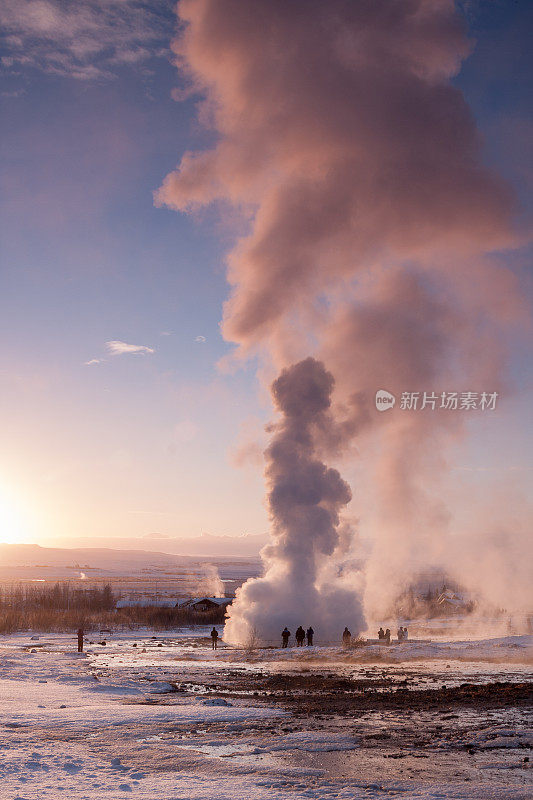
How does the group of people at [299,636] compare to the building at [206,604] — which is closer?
the group of people at [299,636]

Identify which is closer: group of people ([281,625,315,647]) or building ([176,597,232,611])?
group of people ([281,625,315,647])

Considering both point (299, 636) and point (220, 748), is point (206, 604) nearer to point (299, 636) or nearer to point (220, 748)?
point (299, 636)

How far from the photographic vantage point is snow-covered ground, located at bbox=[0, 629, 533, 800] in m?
9.94

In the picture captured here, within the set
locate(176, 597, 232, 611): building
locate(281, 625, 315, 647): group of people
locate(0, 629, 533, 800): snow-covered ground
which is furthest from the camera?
locate(176, 597, 232, 611): building

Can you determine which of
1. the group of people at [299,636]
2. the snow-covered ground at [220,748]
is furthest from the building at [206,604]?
the snow-covered ground at [220,748]

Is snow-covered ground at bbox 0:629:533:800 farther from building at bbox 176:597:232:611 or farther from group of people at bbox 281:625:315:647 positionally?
building at bbox 176:597:232:611

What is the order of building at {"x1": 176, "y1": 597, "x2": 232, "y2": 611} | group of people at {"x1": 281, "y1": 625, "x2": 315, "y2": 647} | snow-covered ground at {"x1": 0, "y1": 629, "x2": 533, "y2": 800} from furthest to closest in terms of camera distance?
building at {"x1": 176, "y1": 597, "x2": 232, "y2": 611} → group of people at {"x1": 281, "y1": 625, "x2": 315, "y2": 647} → snow-covered ground at {"x1": 0, "y1": 629, "x2": 533, "y2": 800}

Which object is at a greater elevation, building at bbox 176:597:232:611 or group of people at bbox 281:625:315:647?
group of people at bbox 281:625:315:647

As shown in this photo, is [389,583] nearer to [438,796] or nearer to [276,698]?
[276,698]

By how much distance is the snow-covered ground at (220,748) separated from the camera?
9938 millimetres

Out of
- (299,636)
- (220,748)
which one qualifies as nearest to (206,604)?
(299,636)

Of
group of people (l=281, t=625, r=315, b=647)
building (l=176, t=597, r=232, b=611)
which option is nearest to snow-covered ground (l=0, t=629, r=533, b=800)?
group of people (l=281, t=625, r=315, b=647)

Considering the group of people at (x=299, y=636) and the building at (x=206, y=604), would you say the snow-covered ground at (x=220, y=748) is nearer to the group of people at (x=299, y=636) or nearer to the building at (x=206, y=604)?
the group of people at (x=299, y=636)

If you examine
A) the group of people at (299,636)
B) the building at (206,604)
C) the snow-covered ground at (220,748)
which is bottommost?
the building at (206,604)
